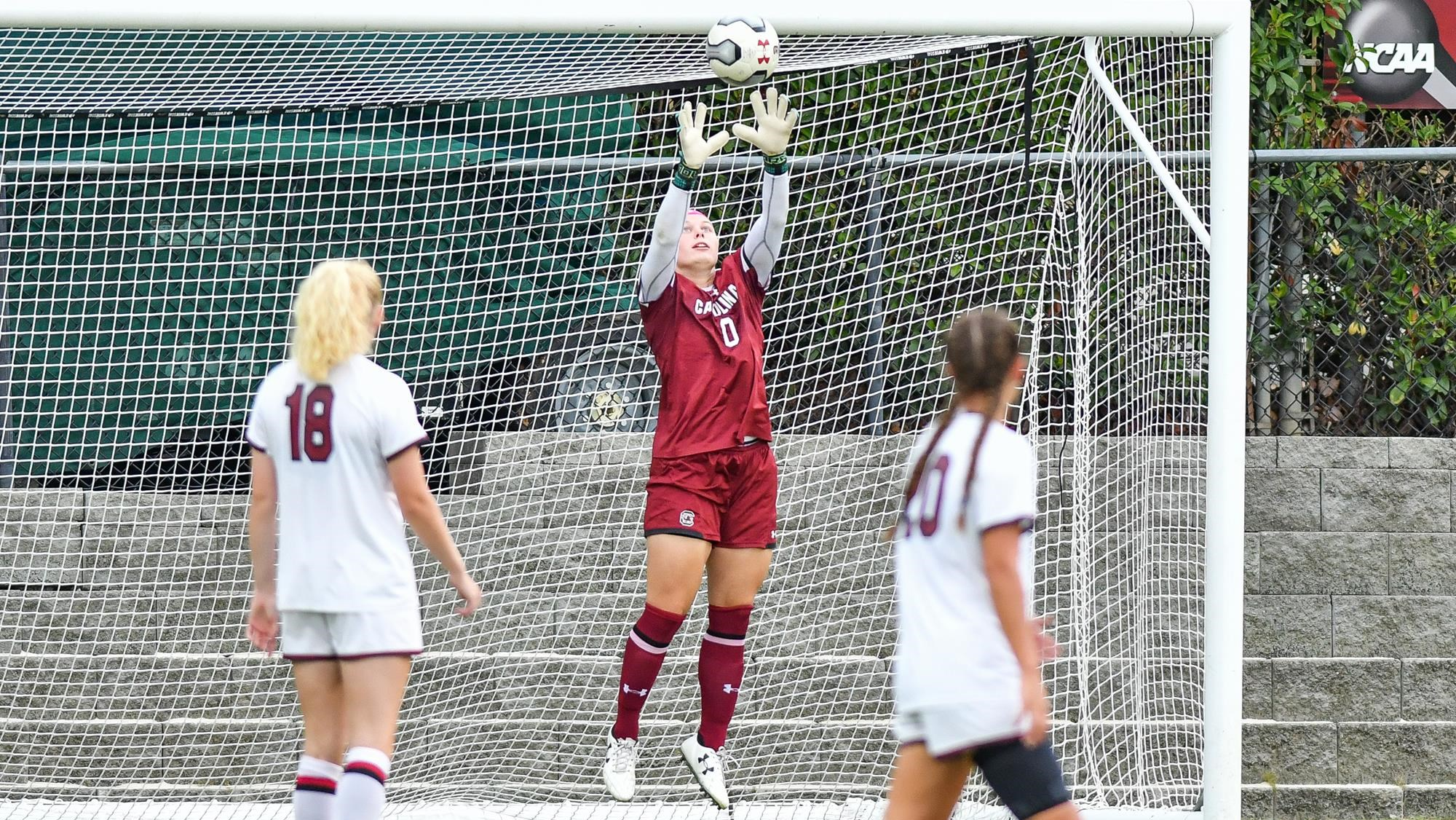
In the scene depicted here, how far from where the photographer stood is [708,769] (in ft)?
15.6

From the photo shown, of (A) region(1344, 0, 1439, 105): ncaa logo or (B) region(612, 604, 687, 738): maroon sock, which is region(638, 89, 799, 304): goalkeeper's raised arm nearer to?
(B) region(612, 604, 687, 738): maroon sock

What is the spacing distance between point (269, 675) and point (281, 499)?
2949 mm

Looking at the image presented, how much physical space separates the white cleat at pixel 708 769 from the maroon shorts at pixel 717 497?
0.70 metres

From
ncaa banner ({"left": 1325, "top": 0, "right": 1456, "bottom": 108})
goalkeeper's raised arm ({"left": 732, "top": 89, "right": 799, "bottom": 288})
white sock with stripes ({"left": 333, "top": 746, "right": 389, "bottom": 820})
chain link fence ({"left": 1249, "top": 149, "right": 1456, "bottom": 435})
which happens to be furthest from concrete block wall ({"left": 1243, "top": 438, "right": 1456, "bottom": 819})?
white sock with stripes ({"left": 333, "top": 746, "right": 389, "bottom": 820})

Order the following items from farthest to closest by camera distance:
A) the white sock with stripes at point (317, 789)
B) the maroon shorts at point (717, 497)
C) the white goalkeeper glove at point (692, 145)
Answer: the maroon shorts at point (717, 497), the white goalkeeper glove at point (692, 145), the white sock with stripes at point (317, 789)

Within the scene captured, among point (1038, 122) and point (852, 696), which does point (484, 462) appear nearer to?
point (852, 696)

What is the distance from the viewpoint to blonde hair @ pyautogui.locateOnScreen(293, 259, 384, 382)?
331cm

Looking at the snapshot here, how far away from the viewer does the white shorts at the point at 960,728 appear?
2.85 metres

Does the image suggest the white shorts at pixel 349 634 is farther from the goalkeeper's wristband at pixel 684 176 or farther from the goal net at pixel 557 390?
the goal net at pixel 557 390

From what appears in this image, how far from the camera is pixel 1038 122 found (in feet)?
21.6

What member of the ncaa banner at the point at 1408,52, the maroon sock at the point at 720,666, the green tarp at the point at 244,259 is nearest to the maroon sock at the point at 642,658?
the maroon sock at the point at 720,666

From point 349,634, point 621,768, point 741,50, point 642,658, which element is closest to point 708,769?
point 621,768

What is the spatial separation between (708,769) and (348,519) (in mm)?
1917

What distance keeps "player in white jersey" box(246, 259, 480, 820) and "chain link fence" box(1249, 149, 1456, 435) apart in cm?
441
